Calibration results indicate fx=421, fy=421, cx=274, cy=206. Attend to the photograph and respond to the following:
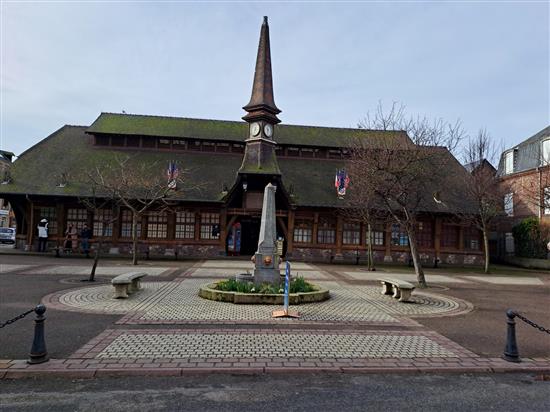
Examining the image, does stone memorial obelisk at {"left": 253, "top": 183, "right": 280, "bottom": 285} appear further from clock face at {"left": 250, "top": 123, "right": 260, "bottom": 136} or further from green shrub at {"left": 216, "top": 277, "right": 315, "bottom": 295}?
clock face at {"left": 250, "top": 123, "right": 260, "bottom": 136}

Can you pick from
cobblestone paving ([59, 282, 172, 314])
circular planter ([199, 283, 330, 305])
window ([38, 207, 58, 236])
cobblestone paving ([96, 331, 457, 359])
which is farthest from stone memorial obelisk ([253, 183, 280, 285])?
window ([38, 207, 58, 236])

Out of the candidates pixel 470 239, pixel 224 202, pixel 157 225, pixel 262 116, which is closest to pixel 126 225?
pixel 157 225

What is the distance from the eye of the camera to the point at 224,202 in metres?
26.5

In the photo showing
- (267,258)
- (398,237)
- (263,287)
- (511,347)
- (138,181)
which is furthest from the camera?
(398,237)

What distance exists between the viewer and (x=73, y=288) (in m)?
12.5

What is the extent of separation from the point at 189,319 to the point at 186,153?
23357 millimetres

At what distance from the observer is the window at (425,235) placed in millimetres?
28828

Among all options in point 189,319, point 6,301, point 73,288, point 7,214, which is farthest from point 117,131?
point 7,214

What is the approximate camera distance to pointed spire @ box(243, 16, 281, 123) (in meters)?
27.1

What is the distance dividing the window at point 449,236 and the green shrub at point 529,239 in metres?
4.87

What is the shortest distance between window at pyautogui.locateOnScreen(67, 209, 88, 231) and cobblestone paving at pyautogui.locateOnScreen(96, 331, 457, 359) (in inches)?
866

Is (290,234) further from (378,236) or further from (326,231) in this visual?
(378,236)

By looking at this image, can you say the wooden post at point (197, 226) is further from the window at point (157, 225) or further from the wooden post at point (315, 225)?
the wooden post at point (315, 225)

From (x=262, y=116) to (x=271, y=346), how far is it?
21.6 meters
